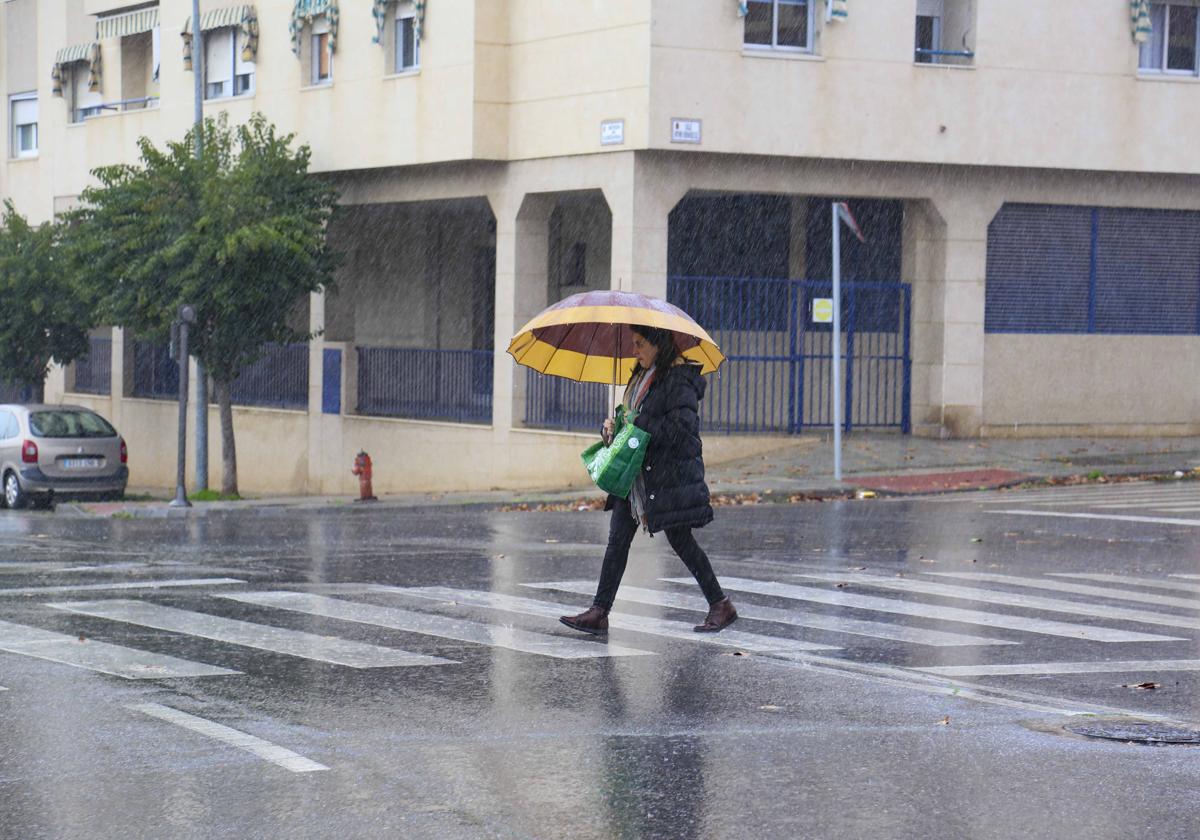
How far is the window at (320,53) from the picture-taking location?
98.6 ft

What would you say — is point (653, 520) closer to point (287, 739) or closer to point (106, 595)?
point (287, 739)

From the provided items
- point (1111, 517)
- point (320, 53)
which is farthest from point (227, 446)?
point (1111, 517)

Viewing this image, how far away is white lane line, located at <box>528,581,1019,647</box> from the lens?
33.8ft

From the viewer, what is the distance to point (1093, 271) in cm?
2670

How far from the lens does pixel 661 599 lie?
12.0 m

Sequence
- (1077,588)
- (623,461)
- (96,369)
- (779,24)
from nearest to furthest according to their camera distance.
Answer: (623,461)
(1077,588)
(779,24)
(96,369)

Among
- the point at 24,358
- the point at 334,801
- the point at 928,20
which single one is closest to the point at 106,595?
the point at 334,801

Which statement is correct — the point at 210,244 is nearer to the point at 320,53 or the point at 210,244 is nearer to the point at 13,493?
the point at 13,493

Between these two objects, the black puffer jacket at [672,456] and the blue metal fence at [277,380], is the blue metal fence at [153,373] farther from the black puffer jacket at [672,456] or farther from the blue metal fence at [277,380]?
the black puffer jacket at [672,456]

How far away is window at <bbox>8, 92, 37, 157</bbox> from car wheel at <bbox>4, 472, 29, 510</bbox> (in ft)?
51.8

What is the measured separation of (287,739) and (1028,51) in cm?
2045

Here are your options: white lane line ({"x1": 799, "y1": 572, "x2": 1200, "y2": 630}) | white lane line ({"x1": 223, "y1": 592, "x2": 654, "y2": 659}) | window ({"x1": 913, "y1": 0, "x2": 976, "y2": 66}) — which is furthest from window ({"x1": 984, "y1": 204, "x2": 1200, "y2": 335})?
white lane line ({"x1": 223, "y1": 592, "x2": 654, "y2": 659})

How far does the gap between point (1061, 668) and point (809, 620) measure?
1.99 meters

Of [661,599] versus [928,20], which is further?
[928,20]
